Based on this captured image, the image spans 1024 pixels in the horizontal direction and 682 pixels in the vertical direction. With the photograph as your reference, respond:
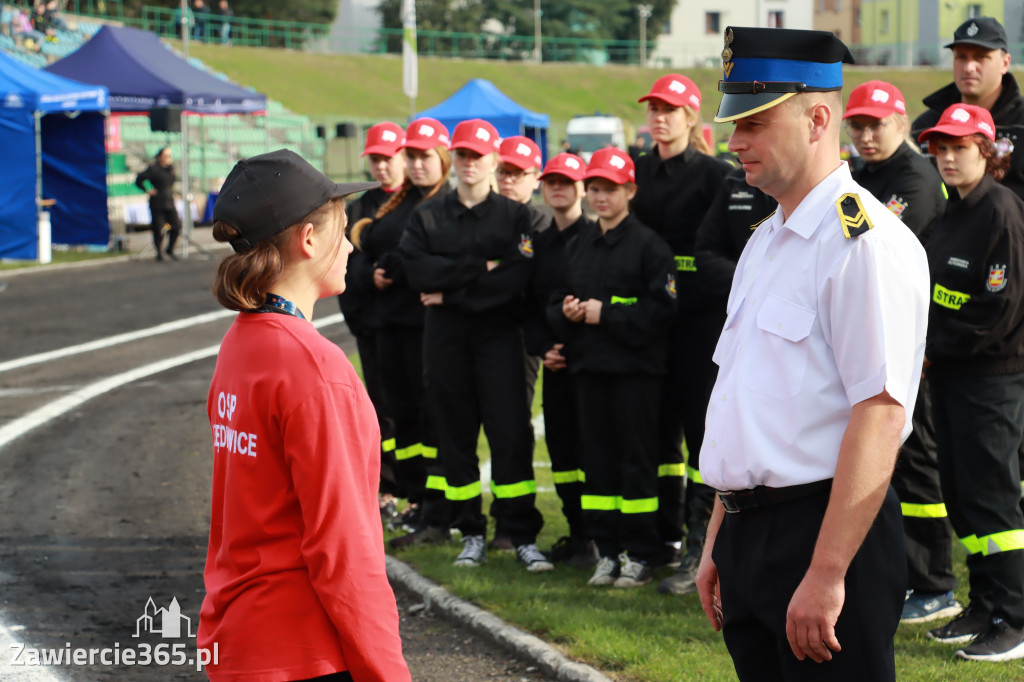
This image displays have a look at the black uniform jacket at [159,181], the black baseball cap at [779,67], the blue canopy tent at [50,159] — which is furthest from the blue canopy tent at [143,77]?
the black baseball cap at [779,67]

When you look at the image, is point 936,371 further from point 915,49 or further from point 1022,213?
point 915,49

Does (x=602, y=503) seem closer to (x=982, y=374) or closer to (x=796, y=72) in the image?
(x=982, y=374)

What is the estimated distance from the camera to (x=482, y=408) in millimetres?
6773

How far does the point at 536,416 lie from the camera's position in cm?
1048

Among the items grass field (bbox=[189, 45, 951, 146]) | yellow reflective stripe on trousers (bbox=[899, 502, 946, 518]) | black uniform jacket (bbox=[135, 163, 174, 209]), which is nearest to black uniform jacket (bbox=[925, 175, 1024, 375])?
yellow reflective stripe on trousers (bbox=[899, 502, 946, 518])

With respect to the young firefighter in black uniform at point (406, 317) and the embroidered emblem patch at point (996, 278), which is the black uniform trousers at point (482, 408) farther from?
the embroidered emblem patch at point (996, 278)

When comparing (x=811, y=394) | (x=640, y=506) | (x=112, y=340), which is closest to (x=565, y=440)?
(x=640, y=506)

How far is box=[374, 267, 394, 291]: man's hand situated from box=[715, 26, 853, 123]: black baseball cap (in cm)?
463

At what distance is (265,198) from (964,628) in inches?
154

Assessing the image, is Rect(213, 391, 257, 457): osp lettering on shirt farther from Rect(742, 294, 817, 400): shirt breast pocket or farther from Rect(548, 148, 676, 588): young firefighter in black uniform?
Rect(548, 148, 676, 588): young firefighter in black uniform

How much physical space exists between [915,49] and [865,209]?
86465 mm

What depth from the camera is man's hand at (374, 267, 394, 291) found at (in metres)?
7.27

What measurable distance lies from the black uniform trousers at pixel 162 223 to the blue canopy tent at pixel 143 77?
8.61 feet

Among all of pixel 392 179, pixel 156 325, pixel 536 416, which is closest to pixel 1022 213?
pixel 392 179
